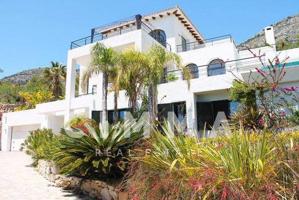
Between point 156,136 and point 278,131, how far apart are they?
2.71 meters

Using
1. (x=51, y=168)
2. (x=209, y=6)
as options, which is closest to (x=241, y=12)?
(x=209, y=6)

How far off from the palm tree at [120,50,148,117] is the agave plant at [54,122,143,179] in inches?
288

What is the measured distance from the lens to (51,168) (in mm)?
13125

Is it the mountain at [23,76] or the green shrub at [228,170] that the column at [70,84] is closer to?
the green shrub at [228,170]

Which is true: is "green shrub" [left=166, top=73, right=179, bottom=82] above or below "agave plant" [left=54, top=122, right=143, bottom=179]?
above

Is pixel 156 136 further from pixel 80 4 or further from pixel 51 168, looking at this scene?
pixel 80 4

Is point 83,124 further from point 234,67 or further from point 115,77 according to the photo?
point 234,67

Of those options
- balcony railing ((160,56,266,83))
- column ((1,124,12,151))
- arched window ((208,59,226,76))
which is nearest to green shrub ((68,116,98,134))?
balcony railing ((160,56,266,83))

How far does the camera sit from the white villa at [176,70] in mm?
19516

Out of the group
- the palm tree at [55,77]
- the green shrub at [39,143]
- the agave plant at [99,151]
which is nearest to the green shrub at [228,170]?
the agave plant at [99,151]

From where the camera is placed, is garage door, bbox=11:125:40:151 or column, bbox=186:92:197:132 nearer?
column, bbox=186:92:197:132

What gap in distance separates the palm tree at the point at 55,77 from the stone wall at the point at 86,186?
32.8 meters

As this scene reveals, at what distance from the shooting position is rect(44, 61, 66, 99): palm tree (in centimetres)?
4420

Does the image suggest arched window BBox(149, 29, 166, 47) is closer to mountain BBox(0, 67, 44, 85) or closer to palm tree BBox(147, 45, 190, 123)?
palm tree BBox(147, 45, 190, 123)
